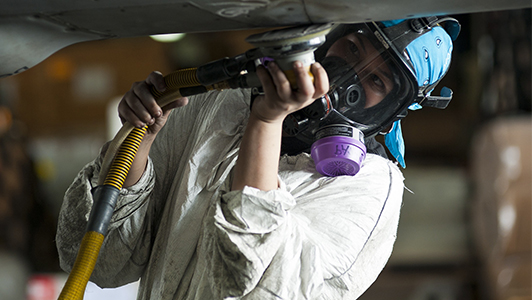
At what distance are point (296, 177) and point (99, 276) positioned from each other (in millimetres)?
468

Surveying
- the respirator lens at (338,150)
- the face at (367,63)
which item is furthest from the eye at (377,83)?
the respirator lens at (338,150)

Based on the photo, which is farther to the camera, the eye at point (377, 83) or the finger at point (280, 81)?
the eye at point (377, 83)

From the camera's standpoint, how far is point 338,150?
100 cm

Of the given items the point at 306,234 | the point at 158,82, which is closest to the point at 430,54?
the point at 306,234

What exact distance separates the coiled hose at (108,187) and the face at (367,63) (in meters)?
0.37

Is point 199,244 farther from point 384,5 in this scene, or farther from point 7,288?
point 7,288

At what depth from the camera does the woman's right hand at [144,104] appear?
862 mm

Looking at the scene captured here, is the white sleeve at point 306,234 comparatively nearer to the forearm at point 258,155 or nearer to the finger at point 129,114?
the forearm at point 258,155

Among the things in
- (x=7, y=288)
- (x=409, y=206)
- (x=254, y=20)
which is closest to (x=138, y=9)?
(x=254, y=20)

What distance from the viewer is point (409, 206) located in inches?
137

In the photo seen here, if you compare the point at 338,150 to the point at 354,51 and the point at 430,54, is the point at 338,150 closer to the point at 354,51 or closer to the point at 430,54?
the point at 354,51

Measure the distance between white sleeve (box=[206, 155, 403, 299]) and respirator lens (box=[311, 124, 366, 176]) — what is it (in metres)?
0.03

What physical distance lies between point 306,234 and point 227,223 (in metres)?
0.19

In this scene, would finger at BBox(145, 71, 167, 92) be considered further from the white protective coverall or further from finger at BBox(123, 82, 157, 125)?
Answer: the white protective coverall
